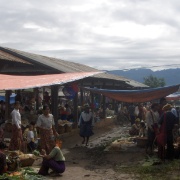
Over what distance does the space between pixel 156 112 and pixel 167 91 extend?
1660 mm

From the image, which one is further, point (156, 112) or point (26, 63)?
point (26, 63)

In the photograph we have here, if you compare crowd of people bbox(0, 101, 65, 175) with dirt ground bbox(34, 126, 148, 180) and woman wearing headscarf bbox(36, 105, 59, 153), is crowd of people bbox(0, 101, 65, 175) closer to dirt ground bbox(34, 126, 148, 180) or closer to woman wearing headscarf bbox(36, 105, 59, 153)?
woman wearing headscarf bbox(36, 105, 59, 153)

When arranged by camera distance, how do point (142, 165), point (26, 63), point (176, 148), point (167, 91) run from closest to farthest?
point (142, 165) → point (176, 148) → point (167, 91) → point (26, 63)

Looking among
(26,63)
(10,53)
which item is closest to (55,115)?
(26,63)

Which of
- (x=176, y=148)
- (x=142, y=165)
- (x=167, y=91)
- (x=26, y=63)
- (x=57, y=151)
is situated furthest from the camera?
(x=26, y=63)

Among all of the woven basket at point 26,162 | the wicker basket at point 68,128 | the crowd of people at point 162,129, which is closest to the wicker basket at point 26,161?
the woven basket at point 26,162

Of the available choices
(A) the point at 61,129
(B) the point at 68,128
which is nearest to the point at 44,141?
(A) the point at 61,129

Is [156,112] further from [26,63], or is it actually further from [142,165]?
[26,63]

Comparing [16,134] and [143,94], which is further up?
[143,94]

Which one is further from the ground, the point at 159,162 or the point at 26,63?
the point at 26,63

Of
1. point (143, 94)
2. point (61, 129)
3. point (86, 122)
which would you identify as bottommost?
point (61, 129)

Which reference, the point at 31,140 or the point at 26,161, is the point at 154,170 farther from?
the point at 31,140

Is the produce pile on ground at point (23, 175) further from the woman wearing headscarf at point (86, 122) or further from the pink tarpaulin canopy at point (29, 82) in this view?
the woman wearing headscarf at point (86, 122)

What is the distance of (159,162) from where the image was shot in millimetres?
9000
